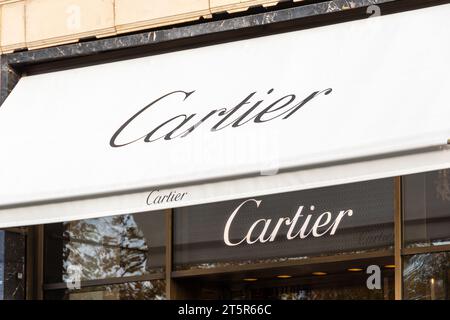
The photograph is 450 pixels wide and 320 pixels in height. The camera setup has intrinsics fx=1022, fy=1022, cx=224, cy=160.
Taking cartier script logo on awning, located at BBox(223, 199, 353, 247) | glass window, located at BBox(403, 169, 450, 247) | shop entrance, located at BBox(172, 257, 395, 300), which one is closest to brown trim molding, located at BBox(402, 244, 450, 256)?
glass window, located at BBox(403, 169, 450, 247)

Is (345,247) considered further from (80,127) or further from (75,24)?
(75,24)

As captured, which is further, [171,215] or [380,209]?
[171,215]

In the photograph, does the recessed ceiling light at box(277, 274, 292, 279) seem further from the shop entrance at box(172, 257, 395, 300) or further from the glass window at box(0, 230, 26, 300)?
the glass window at box(0, 230, 26, 300)

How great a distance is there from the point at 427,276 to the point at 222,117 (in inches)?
86.5

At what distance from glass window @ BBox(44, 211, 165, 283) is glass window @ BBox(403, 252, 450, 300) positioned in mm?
2422

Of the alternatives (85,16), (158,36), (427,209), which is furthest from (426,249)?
(85,16)

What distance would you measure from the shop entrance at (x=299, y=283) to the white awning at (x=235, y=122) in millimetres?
1785

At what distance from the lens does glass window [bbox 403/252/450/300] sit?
8484mm

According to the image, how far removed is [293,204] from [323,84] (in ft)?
5.41

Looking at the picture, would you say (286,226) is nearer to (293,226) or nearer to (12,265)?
(293,226)

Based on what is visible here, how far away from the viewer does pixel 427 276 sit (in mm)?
8547

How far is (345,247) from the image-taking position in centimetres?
894

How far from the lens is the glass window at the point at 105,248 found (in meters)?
9.89
